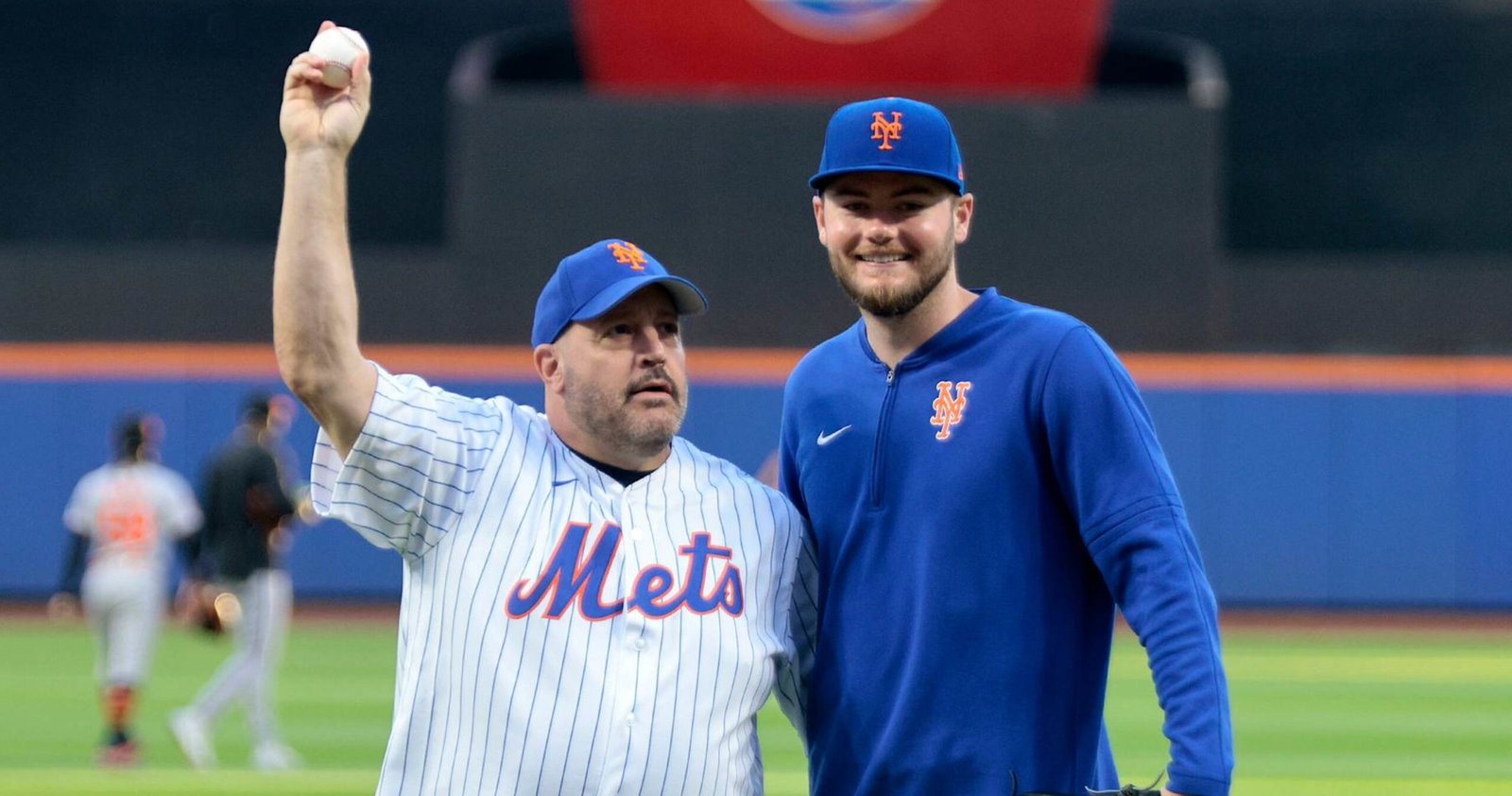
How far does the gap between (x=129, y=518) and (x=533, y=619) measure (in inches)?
327

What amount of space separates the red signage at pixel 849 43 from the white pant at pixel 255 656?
30.4ft

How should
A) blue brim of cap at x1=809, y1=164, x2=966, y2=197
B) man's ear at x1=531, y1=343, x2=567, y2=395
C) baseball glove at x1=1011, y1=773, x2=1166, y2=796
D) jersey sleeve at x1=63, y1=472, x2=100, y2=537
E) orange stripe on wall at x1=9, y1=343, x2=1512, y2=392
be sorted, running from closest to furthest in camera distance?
baseball glove at x1=1011, y1=773, x2=1166, y2=796, blue brim of cap at x1=809, y1=164, x2=966, y2=197, man's ear at x1=531, y1=343, x2=567, y2=395, jersey sleeve at x1=63, y1=472, x2=100, y2=537, orange stripe on wall at x1=9, y1=343, x2=1512, y2=392

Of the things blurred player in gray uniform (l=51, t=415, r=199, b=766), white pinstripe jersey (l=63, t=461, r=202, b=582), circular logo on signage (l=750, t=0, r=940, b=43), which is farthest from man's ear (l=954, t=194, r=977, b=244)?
circular logo on signage (l=750, t=0, r=940, b=43)

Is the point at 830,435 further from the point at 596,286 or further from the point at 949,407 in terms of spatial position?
the point at 596,286

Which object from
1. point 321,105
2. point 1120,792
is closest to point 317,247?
point 321,105

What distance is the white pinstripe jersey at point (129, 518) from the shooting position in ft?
36.9

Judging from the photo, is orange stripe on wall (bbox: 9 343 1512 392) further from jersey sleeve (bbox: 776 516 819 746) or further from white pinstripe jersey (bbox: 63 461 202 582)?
jersey sleeve (bbox: 776 516 819 746)

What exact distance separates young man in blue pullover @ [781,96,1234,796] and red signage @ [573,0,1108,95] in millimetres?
15260

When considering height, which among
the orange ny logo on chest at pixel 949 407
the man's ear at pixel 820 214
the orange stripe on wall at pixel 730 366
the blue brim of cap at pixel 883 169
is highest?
the orange stripe on wall at pixel 730 366

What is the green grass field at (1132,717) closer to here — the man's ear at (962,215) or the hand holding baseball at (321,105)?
the man's ear at (962,215)

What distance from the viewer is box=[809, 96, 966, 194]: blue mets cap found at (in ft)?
12.3

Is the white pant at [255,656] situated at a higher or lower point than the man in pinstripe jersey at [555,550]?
lower

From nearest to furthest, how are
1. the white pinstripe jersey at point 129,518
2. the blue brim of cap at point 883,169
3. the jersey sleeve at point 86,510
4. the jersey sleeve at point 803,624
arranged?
1. the blue brim of cap at point 883,169
2. the jersey sleeve at point 803,624
3. the white pinstripe jersey at point 129,518
4. the jersey sleeve at point 86,510

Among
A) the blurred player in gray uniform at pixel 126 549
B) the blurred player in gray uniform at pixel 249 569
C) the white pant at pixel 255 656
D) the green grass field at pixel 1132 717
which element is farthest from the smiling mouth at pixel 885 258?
the blurred player in gray uniform at pixel 126 549
